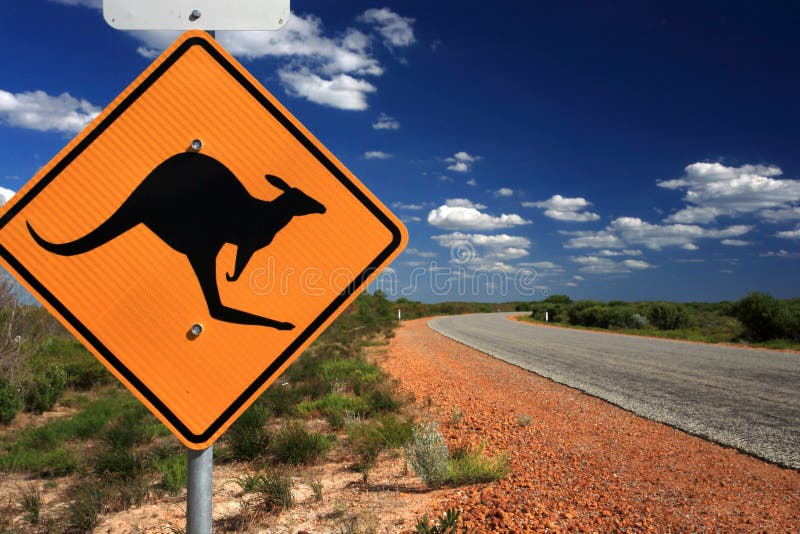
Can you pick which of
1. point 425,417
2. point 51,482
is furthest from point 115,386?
point 425,417

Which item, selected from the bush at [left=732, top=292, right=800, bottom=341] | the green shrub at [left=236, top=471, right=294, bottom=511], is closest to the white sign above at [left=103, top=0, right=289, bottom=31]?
the green shrub at [left=236, top=471, right=294, bottom=511]

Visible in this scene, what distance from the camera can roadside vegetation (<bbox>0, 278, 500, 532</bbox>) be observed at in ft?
14.0

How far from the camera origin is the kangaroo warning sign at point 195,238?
1.63 m

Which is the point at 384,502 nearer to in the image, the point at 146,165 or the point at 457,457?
the point at 457,457

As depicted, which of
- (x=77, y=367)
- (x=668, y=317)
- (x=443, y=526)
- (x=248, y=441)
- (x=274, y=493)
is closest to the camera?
(x=443, y=526)

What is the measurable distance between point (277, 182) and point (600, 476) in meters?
4.27

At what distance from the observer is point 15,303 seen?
33.7 ft

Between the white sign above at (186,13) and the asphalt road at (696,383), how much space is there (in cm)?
664

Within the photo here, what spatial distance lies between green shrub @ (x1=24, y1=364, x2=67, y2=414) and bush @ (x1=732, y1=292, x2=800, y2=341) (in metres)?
24.8

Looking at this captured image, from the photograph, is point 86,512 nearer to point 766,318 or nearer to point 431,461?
point 431,461

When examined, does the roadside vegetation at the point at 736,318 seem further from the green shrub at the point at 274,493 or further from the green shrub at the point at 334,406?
the green shrub at the point at 274,493

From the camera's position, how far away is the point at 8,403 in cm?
909

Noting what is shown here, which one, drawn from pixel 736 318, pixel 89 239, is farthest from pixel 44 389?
pixel 736 318

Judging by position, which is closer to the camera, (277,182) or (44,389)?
(277,182)
